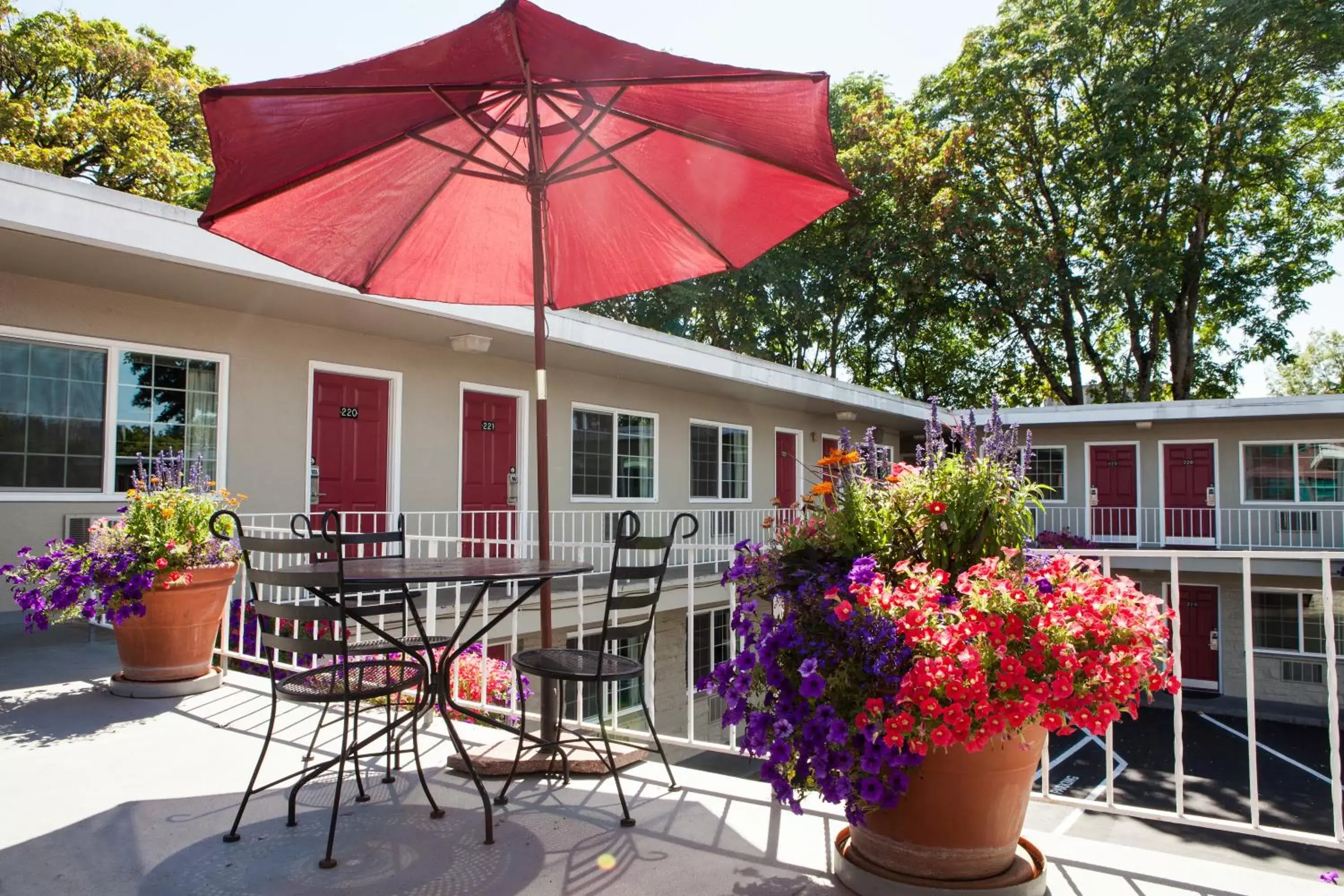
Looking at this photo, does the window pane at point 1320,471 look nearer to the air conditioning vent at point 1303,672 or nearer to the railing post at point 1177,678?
the air conditioning vent at point 1303,672

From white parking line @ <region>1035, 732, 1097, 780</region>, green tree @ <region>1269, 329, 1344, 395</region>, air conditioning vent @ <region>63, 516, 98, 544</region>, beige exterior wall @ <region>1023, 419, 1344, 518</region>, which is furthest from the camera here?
green tree @ <region>1269, 329, 1344, 395</region>

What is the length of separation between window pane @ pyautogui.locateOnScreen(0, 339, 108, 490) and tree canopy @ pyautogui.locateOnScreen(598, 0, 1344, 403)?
13.3 meters

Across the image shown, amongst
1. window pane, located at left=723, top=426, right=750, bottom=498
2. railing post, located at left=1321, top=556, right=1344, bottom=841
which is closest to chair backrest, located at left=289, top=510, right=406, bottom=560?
railing post, located at left=1321, top=556, right=1344, bottom=841

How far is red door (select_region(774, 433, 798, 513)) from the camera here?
14219 mm

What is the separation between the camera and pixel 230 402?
6.93 m

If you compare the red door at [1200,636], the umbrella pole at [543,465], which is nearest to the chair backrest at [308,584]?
the umbrella pole at [543,465]

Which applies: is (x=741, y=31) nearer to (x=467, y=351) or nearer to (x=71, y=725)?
(x=467, y=351)

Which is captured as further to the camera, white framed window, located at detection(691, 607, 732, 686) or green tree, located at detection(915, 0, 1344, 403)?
green tree, located at detection(915, 0, 1344, 403)

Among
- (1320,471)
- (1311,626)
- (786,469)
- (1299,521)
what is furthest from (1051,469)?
(786,469)

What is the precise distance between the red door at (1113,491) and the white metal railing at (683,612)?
1.41m

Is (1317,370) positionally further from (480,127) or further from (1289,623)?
(480,127)

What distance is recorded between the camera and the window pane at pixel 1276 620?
14.2 metres

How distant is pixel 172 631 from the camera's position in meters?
4.04

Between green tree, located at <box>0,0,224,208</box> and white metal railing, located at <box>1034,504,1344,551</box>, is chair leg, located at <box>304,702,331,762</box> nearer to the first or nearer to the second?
white metal railing, located at <box>1034,504,1344,551</box>
